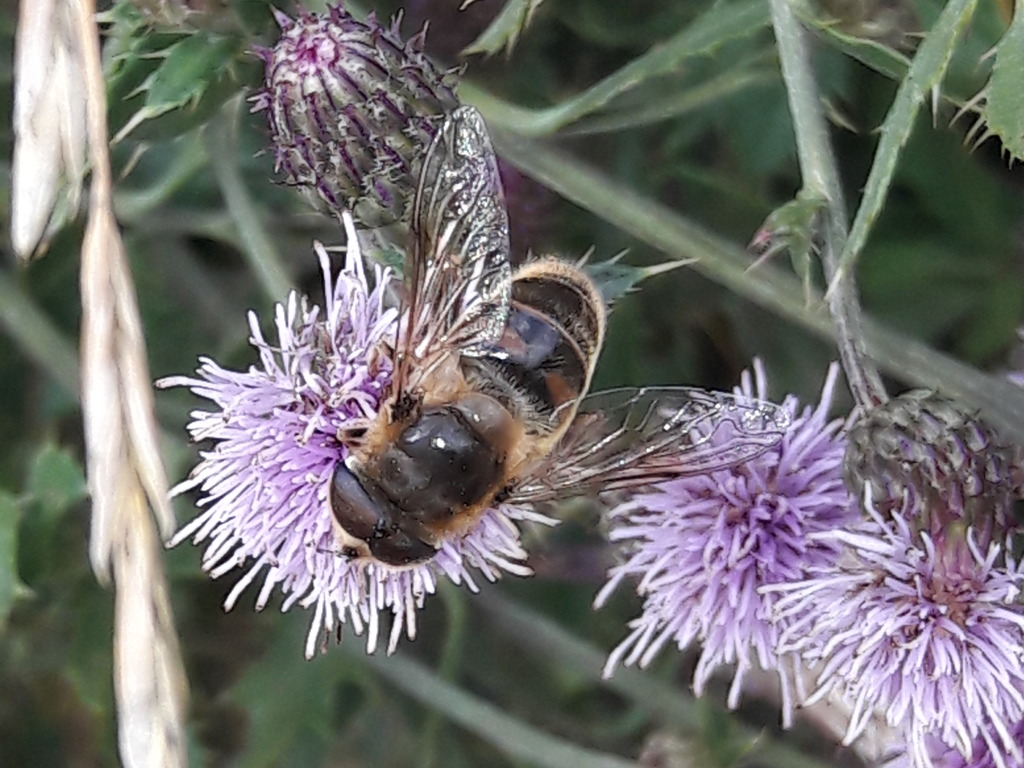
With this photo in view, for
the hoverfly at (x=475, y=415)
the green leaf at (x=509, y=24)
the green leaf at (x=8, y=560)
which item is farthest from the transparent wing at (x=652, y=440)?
the green leaf at (x=8, y=560)

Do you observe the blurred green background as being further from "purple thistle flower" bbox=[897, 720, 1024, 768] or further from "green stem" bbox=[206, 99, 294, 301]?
"purple thistle flower" bbox=[897, 720, 1024, 768]

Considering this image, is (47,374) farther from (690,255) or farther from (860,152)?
(860,152)

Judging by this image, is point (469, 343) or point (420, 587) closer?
point (469, 343)

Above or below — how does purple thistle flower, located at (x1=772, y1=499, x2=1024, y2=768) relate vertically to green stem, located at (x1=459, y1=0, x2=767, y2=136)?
below

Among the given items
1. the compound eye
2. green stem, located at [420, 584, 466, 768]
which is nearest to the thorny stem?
the compound eye

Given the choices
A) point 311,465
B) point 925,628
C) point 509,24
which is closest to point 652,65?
point 509,24

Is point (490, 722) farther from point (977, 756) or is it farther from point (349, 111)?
point (349, 111)

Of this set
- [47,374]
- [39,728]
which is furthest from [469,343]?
[39,728]
